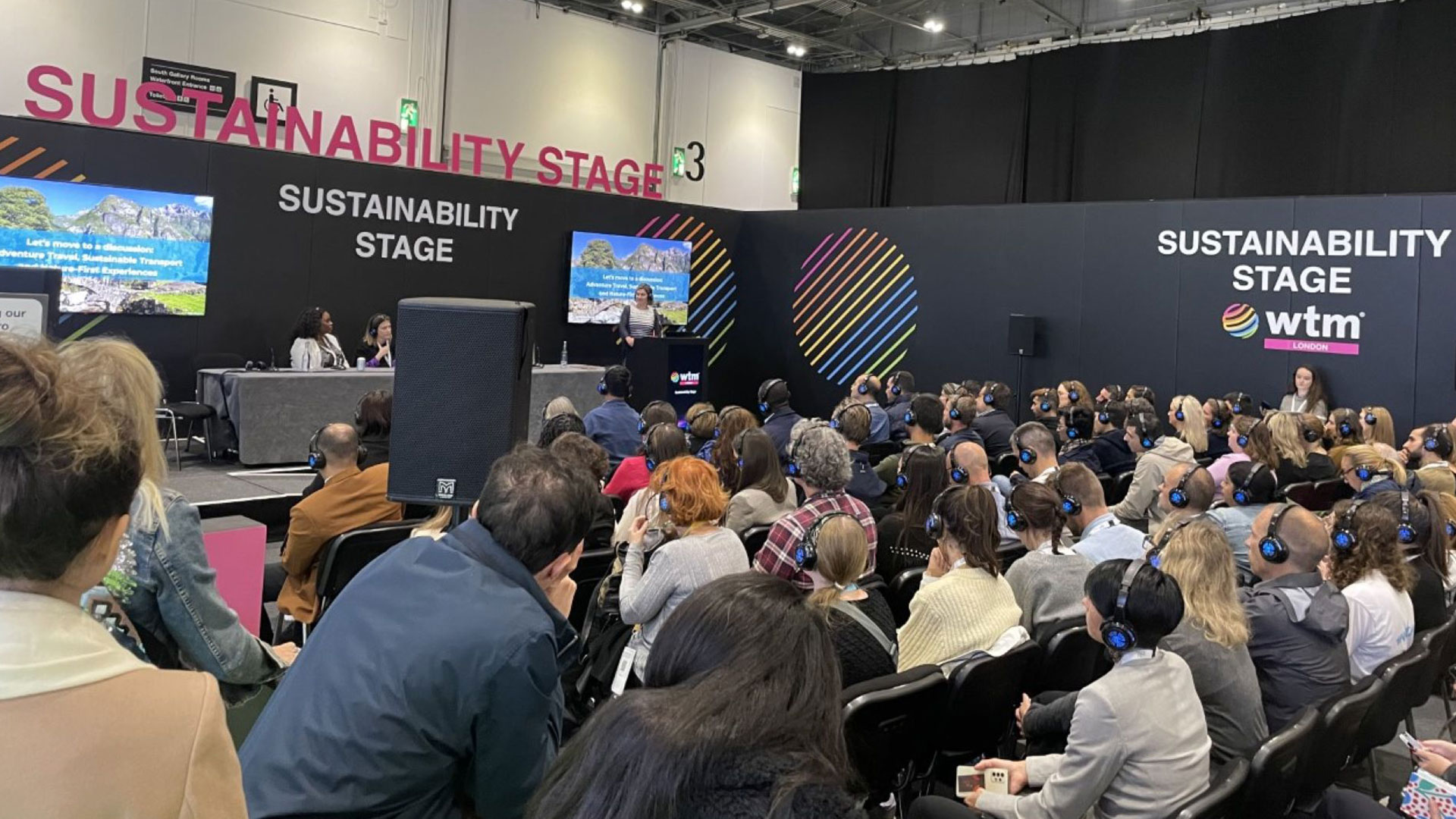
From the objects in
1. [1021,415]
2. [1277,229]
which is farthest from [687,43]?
[1277,229]

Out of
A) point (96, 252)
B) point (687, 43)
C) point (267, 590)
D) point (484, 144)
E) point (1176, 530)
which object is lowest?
point (267, 590)

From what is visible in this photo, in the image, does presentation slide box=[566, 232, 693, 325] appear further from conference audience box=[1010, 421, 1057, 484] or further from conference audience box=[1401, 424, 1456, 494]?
conference audience box=[1401, 424, 1456, 494]

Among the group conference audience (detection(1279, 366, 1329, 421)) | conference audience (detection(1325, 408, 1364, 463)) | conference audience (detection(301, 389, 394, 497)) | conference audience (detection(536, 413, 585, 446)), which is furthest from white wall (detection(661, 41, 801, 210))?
conference audience (detection(301, 389, 394, 497))

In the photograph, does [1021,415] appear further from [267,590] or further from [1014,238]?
[267,590]

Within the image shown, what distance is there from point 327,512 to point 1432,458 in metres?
6.02

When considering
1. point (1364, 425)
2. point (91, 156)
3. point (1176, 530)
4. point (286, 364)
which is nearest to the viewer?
point (1176, 530)

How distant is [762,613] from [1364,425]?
297 inches

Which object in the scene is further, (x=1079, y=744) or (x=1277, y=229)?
(x=1277, y=229)

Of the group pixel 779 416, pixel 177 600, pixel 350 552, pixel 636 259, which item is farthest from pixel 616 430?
pixel 636 259

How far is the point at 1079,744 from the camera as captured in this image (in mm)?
2234

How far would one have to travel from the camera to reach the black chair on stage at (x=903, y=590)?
12.6ft

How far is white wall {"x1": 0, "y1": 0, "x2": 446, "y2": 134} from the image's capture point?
990 cm

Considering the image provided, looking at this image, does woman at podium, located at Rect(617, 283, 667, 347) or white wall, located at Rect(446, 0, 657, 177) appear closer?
woman at podium, located at Rect(617, 283, 667, 347)

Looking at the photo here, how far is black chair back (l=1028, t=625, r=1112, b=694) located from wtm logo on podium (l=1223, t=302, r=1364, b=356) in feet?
24.9
